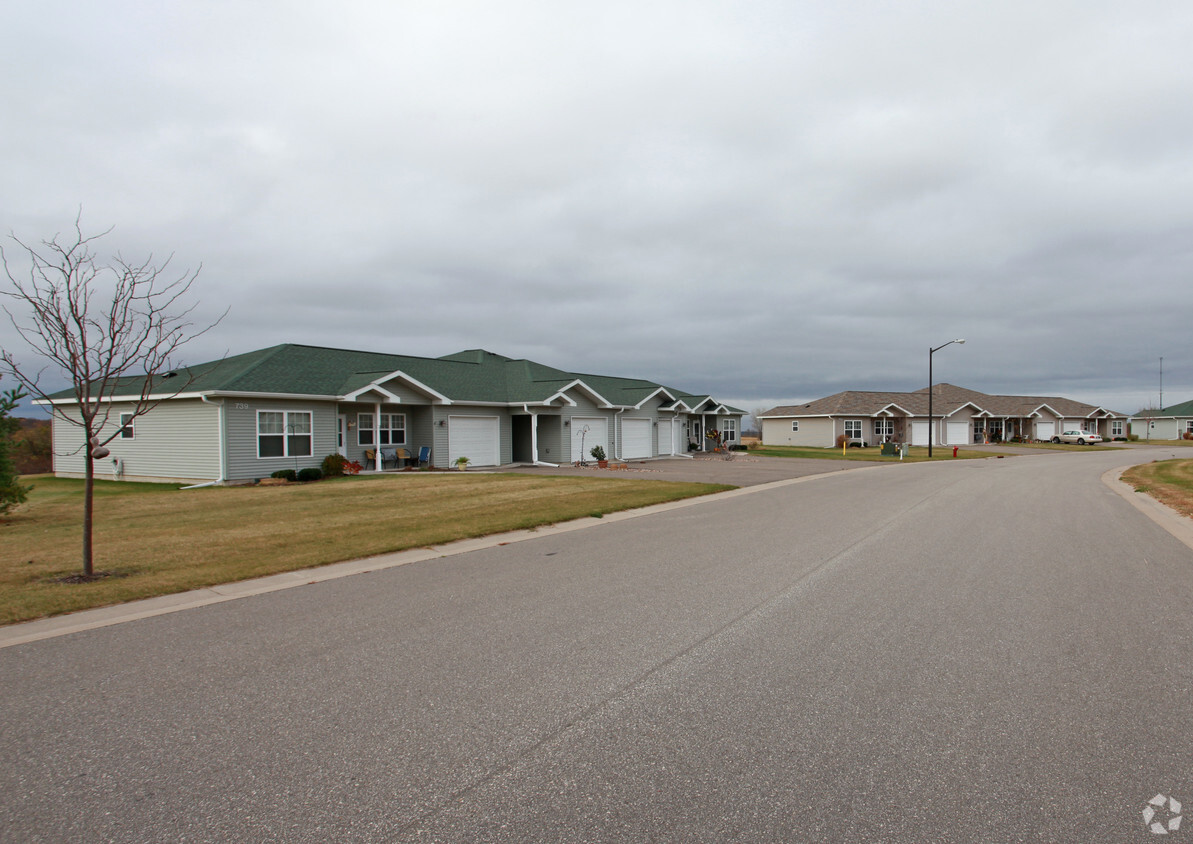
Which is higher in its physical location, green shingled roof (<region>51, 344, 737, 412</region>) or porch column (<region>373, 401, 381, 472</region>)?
green shingled roof (<region>51, 344, 737, 412</region>)

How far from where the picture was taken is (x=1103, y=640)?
5.98 metres

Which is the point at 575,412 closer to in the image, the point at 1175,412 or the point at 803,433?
the point at 803,433

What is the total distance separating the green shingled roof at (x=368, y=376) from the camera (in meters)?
24.8

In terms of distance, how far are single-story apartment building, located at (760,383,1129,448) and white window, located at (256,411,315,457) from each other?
46718 mm

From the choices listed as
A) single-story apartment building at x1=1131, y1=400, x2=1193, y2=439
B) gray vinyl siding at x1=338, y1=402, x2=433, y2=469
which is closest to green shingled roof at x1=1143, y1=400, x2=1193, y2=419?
single-story apartment building at x1=1131, y1=400, x2=1193, y2=439

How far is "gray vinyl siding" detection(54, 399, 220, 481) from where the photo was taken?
23.5m

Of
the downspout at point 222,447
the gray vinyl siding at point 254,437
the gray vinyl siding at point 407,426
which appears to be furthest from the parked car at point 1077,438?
the downspout at point 222,447

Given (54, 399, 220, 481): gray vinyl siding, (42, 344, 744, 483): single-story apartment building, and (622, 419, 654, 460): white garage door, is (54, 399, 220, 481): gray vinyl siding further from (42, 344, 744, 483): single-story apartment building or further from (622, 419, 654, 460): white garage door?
(622, 419, 654, 460): white garage door

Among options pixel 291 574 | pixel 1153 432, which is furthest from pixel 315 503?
pixel 1153 432

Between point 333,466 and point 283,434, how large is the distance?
1.99 meters

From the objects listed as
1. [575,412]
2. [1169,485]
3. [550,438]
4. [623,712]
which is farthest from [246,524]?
[1169,485]

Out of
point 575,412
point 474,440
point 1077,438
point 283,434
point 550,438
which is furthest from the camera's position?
point 1077,438

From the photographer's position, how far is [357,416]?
27922 mm

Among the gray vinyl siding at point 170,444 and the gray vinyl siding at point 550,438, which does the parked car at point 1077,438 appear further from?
the gray vinyl siding at point 170,444
